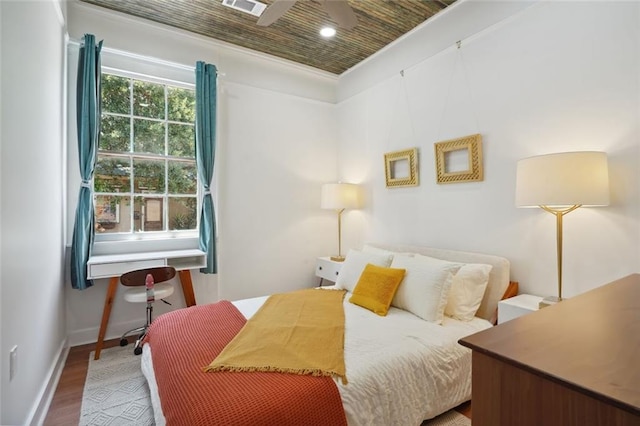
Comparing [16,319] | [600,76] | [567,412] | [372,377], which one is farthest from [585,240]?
[16,319]

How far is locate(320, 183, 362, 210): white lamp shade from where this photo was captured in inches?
147

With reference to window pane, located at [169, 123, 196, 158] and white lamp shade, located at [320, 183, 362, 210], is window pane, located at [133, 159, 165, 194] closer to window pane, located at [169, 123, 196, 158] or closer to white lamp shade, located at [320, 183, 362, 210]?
window pane, located at [169, 123, 196, 158]

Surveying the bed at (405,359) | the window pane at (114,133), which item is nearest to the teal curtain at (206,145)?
the window pane at (114,133)

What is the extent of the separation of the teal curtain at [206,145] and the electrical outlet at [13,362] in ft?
5.70

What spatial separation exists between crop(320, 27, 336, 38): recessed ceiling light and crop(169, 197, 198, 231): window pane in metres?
2.20

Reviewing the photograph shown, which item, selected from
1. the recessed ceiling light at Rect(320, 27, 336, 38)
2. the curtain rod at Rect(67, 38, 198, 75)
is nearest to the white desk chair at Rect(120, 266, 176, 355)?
the curtain rod at Rect(67, 38, 198, 75)

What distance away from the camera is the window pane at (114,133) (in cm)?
308

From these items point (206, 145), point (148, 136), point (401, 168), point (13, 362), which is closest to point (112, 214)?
point (148, 136)

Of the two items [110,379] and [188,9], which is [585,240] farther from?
[188,9]

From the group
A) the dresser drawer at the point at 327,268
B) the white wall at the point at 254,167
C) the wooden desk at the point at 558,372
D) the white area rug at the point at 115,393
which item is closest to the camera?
the wooden desk at the point at 558,372

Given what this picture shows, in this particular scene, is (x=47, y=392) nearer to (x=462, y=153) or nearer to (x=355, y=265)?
(x=355, y=265)

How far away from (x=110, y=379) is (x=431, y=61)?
3.78m

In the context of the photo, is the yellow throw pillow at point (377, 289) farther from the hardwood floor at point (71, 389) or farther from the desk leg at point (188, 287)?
the hardwood floor at point (71, 389)

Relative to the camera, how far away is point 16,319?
1.59 m
